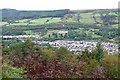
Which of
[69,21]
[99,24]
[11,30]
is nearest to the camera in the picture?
[11,30]

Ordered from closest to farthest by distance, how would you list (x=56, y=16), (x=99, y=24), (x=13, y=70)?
(x=13, y=70), (x=99, y=24), (x=56, y=16)

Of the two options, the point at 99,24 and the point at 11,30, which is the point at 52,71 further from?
the point at 99,24

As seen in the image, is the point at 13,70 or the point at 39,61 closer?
the point at 13,70

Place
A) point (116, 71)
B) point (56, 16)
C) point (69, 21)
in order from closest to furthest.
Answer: point (116, 71), point (69, 21), point (56, 16)

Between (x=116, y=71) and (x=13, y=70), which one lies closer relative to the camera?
(x=13, y=70)

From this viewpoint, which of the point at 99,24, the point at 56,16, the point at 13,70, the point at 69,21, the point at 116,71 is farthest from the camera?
the point at 56,16

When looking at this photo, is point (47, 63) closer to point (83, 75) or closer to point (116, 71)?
point (83, 75)

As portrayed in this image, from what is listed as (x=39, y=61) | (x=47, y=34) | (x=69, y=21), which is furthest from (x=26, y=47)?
(x=69, y=21)

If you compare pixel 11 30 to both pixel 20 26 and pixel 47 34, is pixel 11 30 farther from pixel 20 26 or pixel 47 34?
pixel 47 34

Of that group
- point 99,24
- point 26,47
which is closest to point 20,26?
point 99,24
